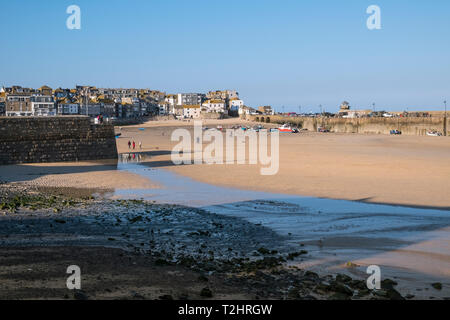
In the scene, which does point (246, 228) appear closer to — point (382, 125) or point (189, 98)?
point (382, 125)

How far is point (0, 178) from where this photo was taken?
63.5 ft

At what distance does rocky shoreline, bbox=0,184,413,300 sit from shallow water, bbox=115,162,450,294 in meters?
0.72

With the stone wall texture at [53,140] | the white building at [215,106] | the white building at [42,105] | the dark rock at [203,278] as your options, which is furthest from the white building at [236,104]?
the dark rock at [203,278]

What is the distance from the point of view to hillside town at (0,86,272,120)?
308 feet

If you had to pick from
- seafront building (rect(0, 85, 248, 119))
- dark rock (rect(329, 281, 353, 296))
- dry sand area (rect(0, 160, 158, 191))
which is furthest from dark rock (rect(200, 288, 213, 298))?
seafront building (rect(0, 85, 248, 119))

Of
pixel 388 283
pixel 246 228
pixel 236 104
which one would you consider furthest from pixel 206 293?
pixel 236 104

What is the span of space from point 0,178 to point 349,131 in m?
68.5

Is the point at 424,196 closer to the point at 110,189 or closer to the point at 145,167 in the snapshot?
the point at 110,189

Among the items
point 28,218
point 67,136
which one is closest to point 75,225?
point 28,218

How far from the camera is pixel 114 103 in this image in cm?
11950

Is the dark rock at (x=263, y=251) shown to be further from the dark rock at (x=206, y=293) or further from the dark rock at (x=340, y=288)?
the dark rock at (x=206, y=293)

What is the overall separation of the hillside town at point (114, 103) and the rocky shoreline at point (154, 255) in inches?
2429

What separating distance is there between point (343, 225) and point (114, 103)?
114m

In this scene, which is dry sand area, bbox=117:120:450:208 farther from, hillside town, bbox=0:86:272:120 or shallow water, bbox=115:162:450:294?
hillside town, bbox=0:86:272:120
